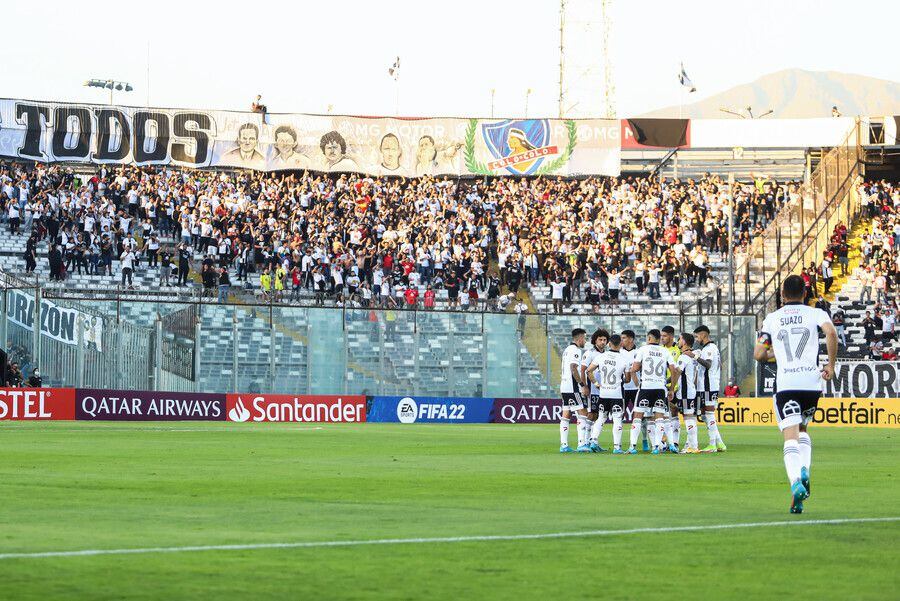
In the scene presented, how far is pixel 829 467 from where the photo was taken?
2214 centimetres

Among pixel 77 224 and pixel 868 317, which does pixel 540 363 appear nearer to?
pixel 868 317

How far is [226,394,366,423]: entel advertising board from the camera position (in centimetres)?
4616

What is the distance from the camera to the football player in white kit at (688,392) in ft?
90.6

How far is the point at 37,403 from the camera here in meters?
42.9

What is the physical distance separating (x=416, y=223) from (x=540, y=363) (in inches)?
560

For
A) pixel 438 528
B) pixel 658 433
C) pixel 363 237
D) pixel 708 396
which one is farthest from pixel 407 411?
pixel 438 528

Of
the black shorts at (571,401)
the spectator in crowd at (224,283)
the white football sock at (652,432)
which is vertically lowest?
the white football sock at (652,432)

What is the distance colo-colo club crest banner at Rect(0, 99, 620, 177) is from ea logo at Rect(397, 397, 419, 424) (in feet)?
76.8

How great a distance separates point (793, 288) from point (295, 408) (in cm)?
3444

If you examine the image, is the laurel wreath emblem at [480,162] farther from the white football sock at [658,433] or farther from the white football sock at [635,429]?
the white football sock at [635,429]

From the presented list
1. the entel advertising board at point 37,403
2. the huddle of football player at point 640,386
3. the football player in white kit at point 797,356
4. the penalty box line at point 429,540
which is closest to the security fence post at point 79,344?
the entel advertising board at point 37,403

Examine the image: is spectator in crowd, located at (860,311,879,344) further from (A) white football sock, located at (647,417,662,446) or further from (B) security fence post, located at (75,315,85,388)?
(B) security fence post, located at (75,315,85,388)

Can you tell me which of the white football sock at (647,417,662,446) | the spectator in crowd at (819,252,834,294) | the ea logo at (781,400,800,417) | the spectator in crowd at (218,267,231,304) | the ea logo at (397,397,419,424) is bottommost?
the ea logo at (397,397,419,424)

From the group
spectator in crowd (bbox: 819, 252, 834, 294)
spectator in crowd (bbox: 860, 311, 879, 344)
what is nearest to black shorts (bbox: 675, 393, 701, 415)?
spectator in crowd (bbox: 860, 311, 879, 344)
